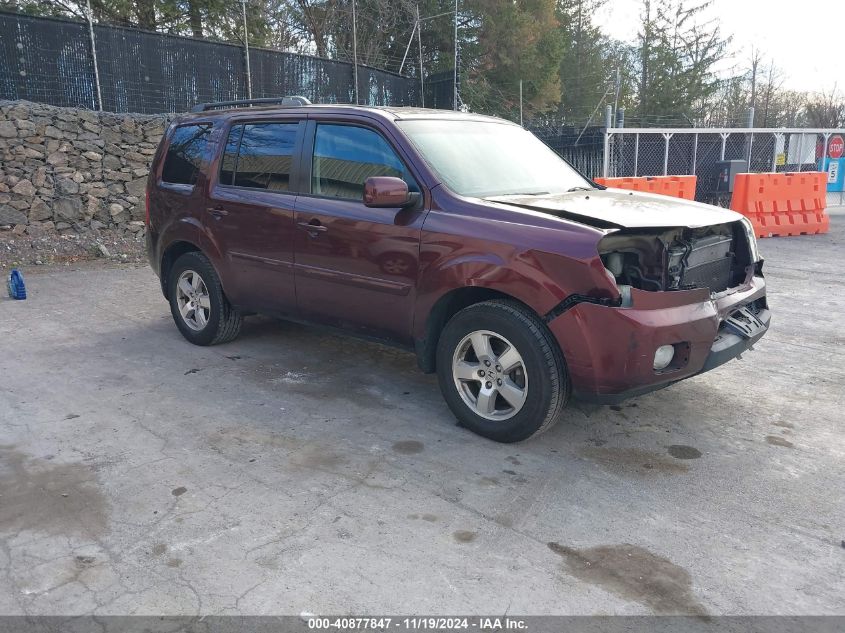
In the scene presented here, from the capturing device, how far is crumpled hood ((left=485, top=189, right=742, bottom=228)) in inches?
156

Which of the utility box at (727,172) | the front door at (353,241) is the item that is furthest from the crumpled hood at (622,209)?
the utility box at (727,172)

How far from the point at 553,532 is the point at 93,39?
39.4 feet

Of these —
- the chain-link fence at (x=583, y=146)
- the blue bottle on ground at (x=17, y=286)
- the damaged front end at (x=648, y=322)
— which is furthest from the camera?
the chain-link fence at (x=583, y=146)

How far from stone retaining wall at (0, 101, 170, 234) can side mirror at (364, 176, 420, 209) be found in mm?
8910

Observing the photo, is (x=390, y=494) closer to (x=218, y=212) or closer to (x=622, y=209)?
(x=622, y=209)

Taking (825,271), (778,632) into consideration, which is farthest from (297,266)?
(825,271)

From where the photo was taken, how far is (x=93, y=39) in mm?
A: 11930

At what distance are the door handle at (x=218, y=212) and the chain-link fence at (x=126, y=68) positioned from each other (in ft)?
25.5

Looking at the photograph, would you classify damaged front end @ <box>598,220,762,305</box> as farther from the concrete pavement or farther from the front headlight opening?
the concrete pavement

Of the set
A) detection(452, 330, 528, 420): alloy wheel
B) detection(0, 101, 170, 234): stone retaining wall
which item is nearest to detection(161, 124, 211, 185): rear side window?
detection(452, 330, 528, 420): alloy wheel

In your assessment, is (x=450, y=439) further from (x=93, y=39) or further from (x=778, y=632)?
(x=93, y=39)

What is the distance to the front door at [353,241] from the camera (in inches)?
179

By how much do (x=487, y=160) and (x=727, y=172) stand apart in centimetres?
1251

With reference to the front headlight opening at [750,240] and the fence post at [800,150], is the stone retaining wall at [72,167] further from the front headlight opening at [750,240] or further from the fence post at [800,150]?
the fence post at [800,150]
